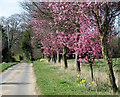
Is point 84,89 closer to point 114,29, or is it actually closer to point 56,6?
point 114,29

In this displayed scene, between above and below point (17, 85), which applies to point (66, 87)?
above

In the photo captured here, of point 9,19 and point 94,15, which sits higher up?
point 9,19

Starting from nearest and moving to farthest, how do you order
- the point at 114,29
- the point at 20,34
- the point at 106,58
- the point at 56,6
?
the point at 106,58 → the point at 114,29 → the point at 56,6 → the point at 20,34

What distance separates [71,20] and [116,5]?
402 centimetres

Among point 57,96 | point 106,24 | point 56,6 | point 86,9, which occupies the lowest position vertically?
point 57,96

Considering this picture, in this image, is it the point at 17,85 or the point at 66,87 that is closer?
the point at 66,87

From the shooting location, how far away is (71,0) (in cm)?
1236

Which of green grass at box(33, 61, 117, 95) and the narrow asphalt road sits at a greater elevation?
green grass at box(33, 61, 117, 95)

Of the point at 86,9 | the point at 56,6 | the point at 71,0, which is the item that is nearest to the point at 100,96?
the point at 86,9

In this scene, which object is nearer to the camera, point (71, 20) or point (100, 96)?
point (100, 96)

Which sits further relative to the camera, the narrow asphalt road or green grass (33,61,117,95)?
the narrow asphalt road

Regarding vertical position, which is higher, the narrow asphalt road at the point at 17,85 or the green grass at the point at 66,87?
the green grass at the point at 66,87

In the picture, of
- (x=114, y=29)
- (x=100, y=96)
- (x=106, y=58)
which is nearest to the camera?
(x=100, y=96)

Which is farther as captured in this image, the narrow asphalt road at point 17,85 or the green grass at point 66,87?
the narrow asphalt road at point 17,85
